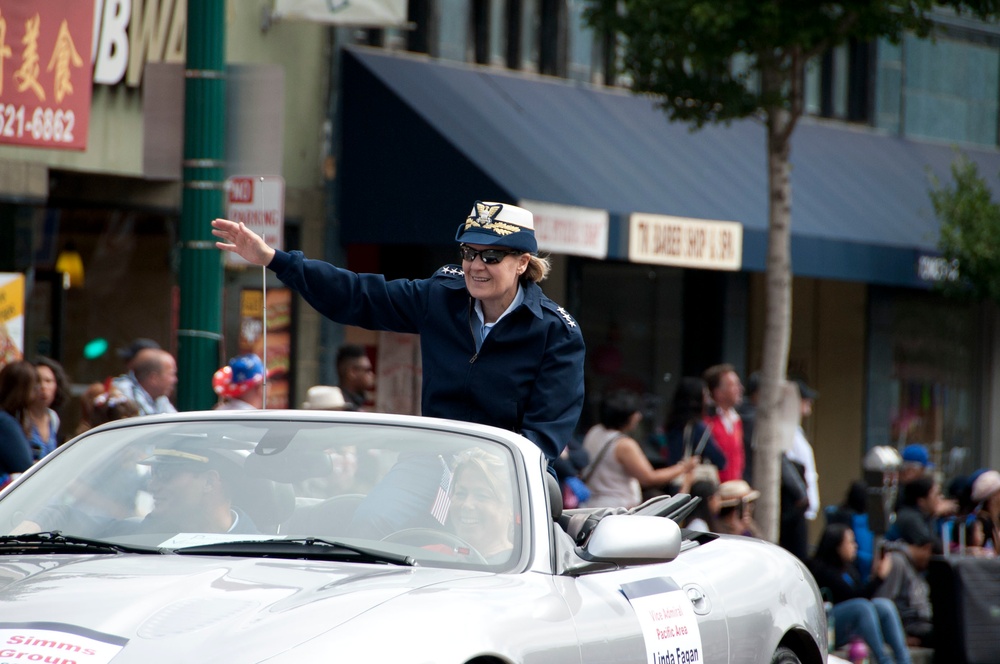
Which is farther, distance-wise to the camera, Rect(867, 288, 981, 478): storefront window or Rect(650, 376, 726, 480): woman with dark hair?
Rect(867, 288, 981, 478): storefront window

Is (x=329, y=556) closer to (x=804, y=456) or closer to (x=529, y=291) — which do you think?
(x=529, y=291)

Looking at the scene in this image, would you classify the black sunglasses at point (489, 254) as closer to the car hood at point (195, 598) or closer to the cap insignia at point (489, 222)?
the cap insignia at point (489, 222)

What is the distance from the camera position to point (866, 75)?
19.2 m

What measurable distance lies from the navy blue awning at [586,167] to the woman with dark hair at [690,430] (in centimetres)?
231

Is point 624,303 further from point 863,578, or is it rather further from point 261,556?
point 261,556

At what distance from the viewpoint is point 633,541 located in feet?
14.2

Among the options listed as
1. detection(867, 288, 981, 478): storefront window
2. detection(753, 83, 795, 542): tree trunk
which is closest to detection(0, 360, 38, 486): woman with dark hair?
detection(753, 83, 795, 542): tree trunk

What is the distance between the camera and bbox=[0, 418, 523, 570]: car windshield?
4285 millimetres

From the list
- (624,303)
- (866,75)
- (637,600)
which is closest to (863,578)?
(624,303)

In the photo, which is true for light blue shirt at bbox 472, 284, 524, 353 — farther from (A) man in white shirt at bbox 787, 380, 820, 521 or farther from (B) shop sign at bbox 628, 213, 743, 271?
(B) shop sign at bbox 628, 213, 743, 271

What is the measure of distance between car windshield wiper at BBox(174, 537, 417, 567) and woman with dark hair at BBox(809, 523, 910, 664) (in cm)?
656

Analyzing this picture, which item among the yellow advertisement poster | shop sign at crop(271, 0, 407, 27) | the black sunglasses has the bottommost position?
the yellow advertisement poster

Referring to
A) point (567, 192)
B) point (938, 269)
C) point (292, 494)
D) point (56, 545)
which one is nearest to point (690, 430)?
point (567, 192)

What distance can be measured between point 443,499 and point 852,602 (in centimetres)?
635
